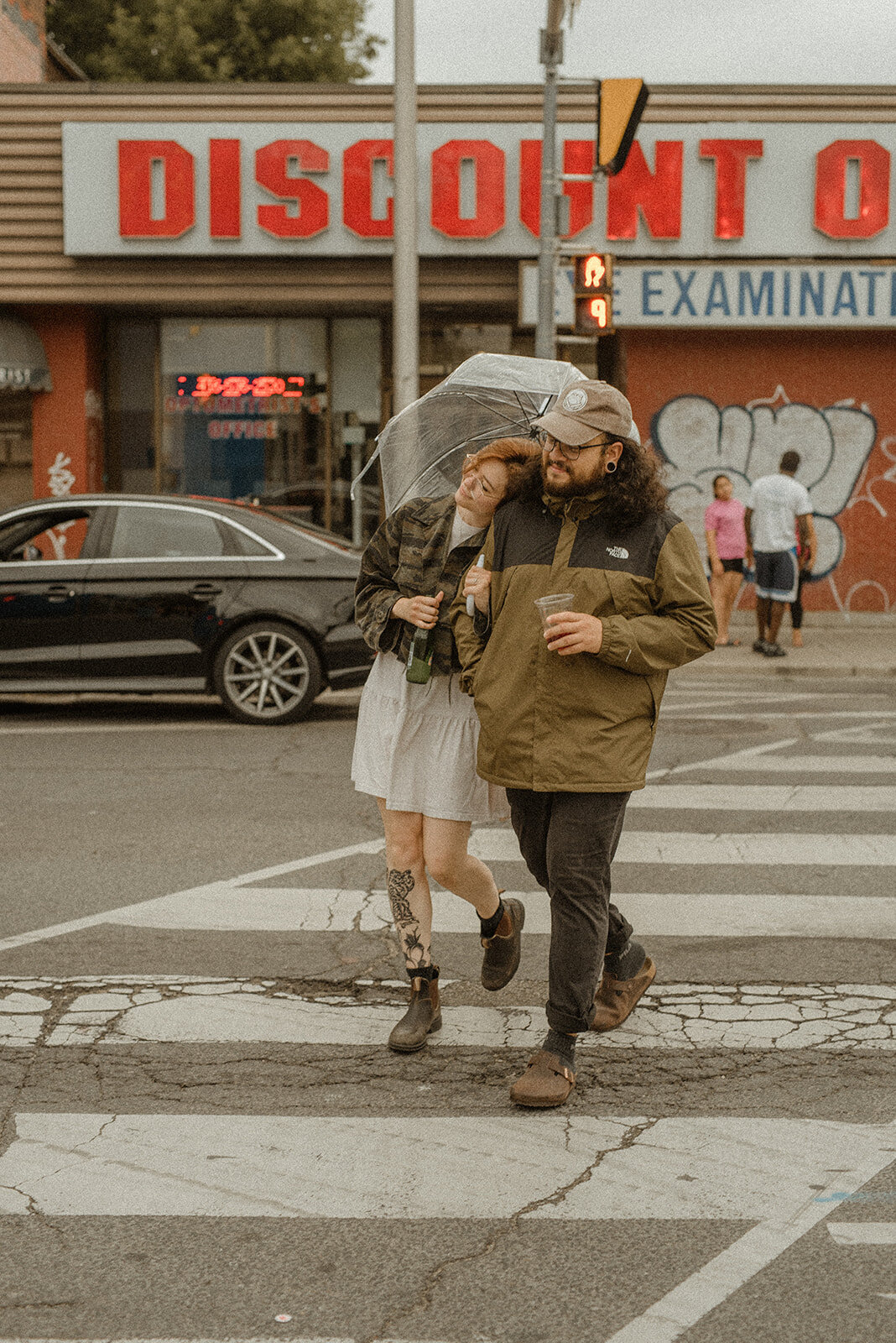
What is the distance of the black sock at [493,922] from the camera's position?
4.50 meters

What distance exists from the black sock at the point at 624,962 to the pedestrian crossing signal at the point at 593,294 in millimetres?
9784

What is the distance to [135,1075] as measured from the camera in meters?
4.11

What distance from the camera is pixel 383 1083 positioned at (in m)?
4.06

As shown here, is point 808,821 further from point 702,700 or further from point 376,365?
point 376,365

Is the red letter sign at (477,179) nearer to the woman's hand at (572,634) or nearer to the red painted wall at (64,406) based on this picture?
the red painted wall at (64,406)

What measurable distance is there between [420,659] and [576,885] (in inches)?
30.6

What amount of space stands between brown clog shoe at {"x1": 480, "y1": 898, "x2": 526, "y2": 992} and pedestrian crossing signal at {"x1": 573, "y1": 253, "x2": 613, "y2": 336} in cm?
971

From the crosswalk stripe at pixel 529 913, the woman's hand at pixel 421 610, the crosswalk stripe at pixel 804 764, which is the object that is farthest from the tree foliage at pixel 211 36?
the woman's hand at pixel 421 610

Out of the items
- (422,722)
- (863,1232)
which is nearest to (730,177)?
(422,722)

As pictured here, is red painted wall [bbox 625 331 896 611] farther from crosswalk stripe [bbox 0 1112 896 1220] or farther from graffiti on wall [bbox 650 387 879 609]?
crosswalk stripe [bbox 0 1112 896 1220]

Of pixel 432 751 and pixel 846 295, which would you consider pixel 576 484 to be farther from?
pixel 846 295

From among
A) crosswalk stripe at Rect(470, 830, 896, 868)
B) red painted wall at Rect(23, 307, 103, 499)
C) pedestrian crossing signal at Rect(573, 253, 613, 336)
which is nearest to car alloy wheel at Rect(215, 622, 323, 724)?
crosswalk stripe at Rect(470, 830, 896, 868)

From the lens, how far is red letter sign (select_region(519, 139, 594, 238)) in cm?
1639

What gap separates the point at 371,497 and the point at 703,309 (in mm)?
4449
